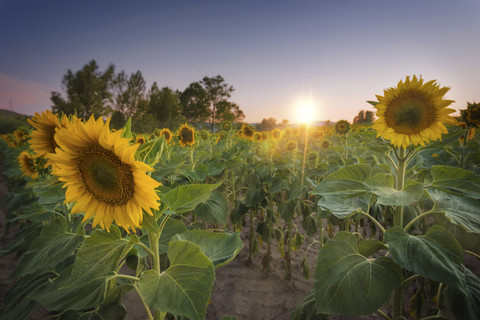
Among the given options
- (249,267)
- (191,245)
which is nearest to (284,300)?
(249,267)

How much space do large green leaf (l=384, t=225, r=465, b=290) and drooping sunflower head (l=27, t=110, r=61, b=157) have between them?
2031 millimetres

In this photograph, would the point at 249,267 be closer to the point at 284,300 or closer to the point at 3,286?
the point at 284,300

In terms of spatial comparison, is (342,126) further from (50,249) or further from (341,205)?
(50,249)

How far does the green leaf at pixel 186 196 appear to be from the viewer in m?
1.03

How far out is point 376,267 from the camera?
1184 millimetres

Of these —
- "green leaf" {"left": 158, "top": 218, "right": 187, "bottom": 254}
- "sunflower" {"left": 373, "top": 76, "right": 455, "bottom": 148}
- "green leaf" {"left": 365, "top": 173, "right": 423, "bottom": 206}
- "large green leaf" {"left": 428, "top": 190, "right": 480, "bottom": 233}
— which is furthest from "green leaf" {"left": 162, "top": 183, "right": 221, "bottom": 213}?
"sunflower" {"left": 373, "top": 76, "right": 455, "bottom": 148}

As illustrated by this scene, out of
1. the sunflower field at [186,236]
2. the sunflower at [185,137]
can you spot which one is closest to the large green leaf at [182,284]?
the sunflower field at [186,236]

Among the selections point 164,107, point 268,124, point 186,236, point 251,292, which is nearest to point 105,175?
point 186,236

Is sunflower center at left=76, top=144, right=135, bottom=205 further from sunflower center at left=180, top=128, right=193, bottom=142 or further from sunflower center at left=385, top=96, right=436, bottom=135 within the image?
sunflower center at left=180, top=128, right=193, bottom=142

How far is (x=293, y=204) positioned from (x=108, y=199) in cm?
247

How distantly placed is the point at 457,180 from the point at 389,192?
368 mm

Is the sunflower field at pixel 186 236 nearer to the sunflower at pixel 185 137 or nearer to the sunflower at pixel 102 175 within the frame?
the sunflower at pixel 102 175

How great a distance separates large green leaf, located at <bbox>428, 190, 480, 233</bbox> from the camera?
3.79 feet

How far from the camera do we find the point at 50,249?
1.25 metres
